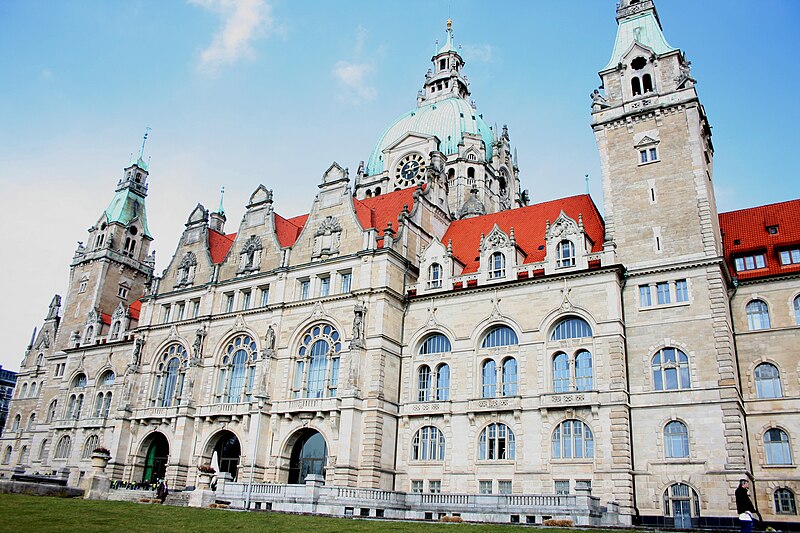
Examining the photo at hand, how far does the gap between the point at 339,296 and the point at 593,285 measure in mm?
15752

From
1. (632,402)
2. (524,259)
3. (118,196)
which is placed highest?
(118,196)

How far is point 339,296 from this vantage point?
44.3m

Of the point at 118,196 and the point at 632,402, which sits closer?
the point at 632,402

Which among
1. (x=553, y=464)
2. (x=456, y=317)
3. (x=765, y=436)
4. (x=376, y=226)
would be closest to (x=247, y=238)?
(x=376, y=226)

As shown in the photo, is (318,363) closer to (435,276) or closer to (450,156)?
(435,276)

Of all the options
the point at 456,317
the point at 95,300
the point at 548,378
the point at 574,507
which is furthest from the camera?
the point at 95,300

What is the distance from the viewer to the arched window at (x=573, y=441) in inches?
1393

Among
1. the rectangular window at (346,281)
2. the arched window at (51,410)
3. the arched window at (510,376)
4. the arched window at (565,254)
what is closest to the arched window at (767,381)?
the arched window at (565,254)

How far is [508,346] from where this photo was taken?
131 feet

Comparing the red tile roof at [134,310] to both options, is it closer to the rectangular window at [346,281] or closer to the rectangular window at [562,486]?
the rectangular window at [346,281]

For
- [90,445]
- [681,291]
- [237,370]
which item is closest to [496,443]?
[681,291]

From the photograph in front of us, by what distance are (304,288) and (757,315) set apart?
90.2ft

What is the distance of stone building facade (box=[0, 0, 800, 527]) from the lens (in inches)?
1345

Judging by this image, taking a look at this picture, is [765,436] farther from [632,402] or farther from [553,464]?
[553,464]
